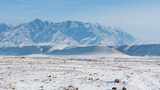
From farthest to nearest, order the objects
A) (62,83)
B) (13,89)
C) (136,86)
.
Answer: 1. (62,83)
2. (136,86)
3. (13,89)

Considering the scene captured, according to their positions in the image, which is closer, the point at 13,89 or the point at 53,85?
the point at 13,89

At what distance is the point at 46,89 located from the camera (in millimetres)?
38906

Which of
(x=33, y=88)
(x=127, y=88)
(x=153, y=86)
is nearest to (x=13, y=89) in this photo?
(x=33, y=88)

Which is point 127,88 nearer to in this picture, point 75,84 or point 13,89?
point 75,84

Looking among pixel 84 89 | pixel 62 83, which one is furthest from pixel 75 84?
pixel 84 89

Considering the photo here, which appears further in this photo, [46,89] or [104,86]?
[104,86]

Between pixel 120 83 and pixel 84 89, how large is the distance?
5.71 meters

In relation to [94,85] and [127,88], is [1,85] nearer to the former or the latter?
[94,85]

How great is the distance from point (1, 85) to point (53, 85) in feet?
17.8

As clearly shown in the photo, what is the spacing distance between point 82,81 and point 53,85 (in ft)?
16.0

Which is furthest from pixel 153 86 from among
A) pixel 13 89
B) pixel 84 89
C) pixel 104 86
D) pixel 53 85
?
pixel 13 89

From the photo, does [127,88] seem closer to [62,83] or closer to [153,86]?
[153,86]

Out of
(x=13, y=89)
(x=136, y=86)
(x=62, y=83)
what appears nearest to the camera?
(x=13, y=89)

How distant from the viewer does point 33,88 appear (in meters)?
39.8
